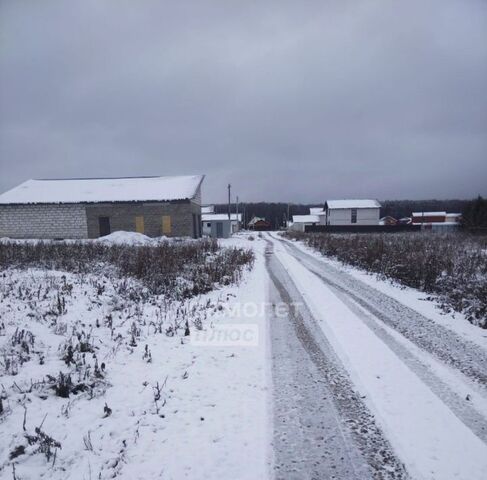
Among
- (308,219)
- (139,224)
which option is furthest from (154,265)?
(308,219)

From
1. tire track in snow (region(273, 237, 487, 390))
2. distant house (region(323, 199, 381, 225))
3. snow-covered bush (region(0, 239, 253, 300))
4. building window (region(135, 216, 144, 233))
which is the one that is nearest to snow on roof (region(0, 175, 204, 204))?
building window (region(135, 216, 144, 233))

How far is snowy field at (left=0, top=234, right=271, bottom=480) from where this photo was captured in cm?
266

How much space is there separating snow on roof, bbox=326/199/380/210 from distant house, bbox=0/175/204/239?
3168 centimetres

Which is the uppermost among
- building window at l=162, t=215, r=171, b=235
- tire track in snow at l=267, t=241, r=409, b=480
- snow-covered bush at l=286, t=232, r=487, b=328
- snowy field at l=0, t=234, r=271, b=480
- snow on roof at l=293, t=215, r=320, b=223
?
snow on roof at l=293, t=215, r=320, b=223

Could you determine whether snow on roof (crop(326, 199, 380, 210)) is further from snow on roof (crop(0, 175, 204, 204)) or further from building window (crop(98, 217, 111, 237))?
building window (crop(98, 217, 111, 237))

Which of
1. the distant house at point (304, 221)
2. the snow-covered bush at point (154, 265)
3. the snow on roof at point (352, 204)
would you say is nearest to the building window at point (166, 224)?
the snow-covered bush at point (154, 265)

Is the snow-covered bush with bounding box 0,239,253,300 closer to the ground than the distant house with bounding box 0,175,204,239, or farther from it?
closer to the ground

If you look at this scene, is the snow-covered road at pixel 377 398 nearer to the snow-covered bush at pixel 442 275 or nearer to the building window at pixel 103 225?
the snow-covered bush at pixel 442 275

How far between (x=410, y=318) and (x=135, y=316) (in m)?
5.68

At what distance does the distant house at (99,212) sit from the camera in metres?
26.2

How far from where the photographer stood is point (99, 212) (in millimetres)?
26719

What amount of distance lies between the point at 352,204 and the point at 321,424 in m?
53.4

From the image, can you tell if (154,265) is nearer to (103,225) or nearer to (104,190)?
(103,225)

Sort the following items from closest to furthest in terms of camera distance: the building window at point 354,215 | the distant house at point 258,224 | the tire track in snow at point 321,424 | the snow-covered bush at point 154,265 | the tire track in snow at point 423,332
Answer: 1. the tire track in snow at point 321,424
2. the tire track in snow at point 423,332
3. the snow-covered bush at point 154,265
4. the building window at point 354,215
5. the distant house at point 258,224
